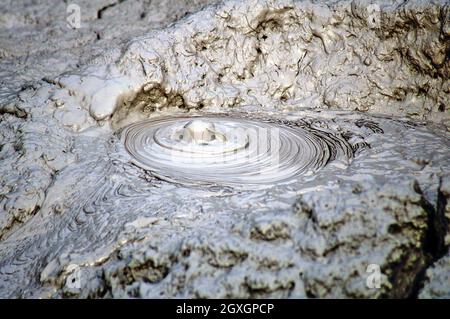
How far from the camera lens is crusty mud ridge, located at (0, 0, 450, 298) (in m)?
1.75

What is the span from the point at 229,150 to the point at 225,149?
0.03 metres

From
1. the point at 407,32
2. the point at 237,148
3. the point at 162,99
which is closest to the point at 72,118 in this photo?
the point at 162,99

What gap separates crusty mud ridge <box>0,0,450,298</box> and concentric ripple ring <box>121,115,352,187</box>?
0.01 meters

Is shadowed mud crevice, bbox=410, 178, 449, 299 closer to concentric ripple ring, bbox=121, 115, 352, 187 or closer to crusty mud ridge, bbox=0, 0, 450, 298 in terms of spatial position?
crusty mud ridge, bbox=0, 0, 450, 298

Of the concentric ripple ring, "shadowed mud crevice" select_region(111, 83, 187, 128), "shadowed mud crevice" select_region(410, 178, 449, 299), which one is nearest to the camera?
"shadowed mud crevice" select_region(410, 178, 449, 299)

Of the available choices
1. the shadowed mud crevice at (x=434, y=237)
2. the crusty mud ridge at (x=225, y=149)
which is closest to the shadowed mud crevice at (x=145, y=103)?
the crusty mud ridge at (x=225, y=149)

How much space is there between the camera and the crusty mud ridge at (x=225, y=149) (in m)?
1.75

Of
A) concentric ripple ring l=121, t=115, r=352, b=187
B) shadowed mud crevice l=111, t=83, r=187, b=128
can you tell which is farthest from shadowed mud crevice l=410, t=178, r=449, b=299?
shadowed mud crevice l=111, t=83, r=187, b=128

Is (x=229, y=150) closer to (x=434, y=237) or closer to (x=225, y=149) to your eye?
(x=225, y=149)

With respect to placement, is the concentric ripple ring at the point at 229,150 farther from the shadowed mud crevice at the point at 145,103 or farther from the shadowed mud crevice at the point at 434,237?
the shadowed mud crevice at the point at 434,237

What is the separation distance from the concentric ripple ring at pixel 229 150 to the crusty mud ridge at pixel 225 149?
0.5 inches

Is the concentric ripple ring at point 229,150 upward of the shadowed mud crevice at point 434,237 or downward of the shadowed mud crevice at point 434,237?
downward

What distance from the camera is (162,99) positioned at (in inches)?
127
